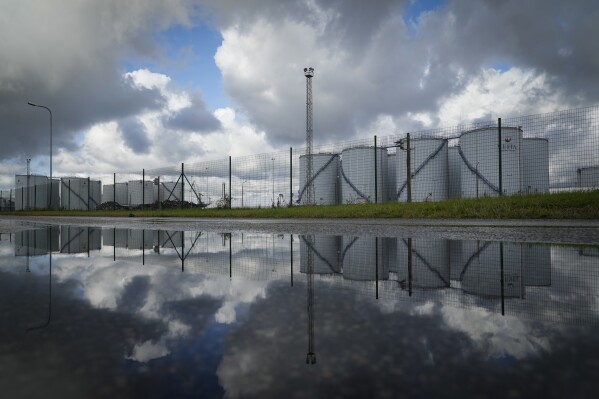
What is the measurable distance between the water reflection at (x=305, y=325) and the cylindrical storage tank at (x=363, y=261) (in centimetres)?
4

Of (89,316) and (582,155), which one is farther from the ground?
(582,155)

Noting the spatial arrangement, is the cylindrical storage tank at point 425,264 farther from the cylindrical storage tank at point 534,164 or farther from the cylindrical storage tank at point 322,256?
the cylindrical storage tank at point 534,164

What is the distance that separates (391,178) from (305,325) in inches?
889

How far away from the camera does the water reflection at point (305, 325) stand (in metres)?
1.18

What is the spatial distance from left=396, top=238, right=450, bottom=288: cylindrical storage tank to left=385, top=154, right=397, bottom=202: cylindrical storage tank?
17827mm

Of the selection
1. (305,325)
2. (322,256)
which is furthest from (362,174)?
(305,325)

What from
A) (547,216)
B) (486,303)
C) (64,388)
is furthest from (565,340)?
(547,216)

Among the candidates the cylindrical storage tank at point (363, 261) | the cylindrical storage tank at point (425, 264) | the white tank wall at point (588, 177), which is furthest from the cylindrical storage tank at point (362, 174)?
the cylindrical storage tank at point (425, 264)

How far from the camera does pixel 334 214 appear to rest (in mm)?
11383

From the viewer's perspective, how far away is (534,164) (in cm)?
1489

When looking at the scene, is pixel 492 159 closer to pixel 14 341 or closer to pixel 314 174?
pixel 314 174

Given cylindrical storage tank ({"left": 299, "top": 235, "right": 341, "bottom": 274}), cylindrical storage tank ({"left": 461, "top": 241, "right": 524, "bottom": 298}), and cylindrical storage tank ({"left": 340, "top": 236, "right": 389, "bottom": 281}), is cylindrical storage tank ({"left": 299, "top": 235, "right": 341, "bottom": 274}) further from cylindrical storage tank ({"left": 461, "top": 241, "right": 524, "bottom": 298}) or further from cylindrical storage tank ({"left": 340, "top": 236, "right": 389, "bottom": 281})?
cylindrical storage tank ({"left": 461, "top": 241, "right": 524, "bottom": 298})

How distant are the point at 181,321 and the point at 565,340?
1596 mm

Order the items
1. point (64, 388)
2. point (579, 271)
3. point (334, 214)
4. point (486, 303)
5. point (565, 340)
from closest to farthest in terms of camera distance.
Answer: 1. point (64, 388)
2. point (565, 340)
3. point (486, 303)
4. point (579, 271)
5. point (334, 214)
